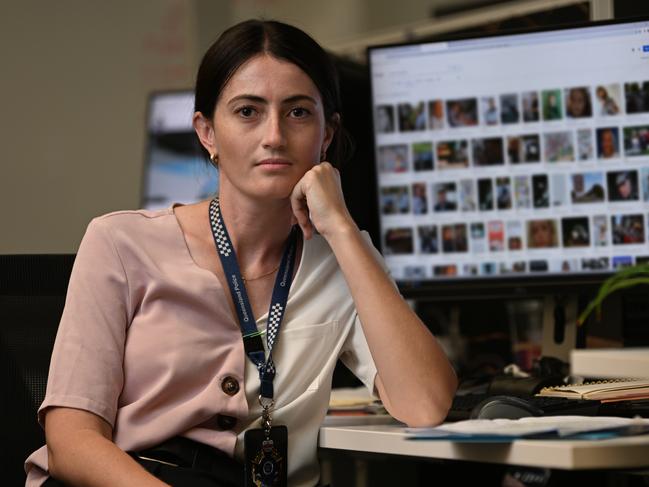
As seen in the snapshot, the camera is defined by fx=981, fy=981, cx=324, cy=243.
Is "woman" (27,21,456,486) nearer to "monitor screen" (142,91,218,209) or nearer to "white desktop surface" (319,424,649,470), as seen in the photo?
"white desktop surface" (319,424,649,470)

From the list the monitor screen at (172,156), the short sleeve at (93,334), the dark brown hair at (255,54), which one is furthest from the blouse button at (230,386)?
the monitor screen at (172,156)

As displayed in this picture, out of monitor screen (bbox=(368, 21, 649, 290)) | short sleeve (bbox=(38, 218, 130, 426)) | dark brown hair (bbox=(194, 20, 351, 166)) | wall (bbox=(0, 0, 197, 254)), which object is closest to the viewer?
short sleeve (bbox=(38, 218, 130, 426))

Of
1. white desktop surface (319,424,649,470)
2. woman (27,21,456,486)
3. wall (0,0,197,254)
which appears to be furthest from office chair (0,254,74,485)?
wall (0,0,197,254)

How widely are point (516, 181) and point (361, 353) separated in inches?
21.7

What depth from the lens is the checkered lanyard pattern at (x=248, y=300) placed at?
56.5 inches

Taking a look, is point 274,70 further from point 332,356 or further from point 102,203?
point 102,203

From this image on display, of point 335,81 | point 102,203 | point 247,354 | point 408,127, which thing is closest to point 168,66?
point 102,203

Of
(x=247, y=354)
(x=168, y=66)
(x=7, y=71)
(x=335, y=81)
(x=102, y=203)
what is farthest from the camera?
(x=168, y=66)

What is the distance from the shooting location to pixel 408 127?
1.97 metres

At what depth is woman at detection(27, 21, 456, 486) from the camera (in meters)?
1.34

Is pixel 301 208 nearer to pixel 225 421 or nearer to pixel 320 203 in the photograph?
pixel 320 203

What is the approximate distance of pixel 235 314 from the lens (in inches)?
58.0

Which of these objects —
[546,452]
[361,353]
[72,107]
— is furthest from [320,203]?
[72,107]

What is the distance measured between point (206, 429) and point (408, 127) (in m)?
0.83
